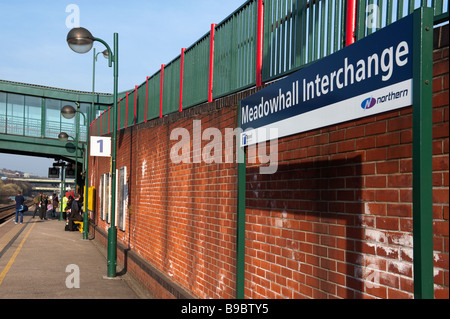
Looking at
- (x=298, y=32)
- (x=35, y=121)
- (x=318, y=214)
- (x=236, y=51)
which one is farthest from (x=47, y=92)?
(x=318, y=214)

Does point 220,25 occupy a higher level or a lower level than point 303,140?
higher

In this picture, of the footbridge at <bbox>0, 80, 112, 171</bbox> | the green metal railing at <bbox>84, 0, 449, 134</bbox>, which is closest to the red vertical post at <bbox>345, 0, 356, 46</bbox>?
the green metal railing at <bbox>84, 0, 449, 134</bbox>

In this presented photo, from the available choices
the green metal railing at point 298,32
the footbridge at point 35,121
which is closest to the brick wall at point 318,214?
the green metal railing at point 298,32

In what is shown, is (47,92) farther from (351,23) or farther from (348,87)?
(348,87)

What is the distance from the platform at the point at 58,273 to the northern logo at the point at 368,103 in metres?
7.96

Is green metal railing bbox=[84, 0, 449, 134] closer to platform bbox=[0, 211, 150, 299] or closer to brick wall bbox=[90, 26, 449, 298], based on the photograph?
brick wall bbox=[90, 26, 449, 298]

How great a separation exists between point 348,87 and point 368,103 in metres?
0.22

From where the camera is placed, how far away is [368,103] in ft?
7.80

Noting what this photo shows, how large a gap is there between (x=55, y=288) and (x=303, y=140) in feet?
24.0

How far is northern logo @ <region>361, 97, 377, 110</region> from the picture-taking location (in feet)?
7.65

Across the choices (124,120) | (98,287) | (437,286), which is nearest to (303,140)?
(437,286)

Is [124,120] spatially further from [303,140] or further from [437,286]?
[437,286]

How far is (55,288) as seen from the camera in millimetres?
10023

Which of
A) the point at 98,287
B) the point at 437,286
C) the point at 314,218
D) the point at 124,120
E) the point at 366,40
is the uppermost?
the point at 124,120
